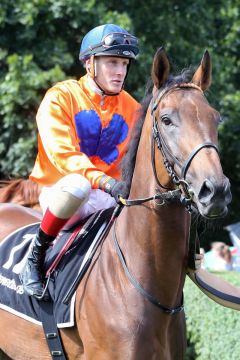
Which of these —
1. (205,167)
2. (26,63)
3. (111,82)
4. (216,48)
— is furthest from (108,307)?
(216,48)

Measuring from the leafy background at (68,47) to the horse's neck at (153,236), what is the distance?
6.53 m

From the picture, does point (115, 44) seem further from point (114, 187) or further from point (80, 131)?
point (114, 187)

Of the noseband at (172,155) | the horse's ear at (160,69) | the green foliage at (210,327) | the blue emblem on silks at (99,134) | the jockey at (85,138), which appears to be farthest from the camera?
the green foliage at (210,327)

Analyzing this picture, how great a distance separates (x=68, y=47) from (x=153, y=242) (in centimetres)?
908

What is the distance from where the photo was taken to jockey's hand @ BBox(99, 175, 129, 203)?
467 centimetres

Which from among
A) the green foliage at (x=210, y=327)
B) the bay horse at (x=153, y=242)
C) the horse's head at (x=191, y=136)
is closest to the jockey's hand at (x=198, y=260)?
the bay horse at (x=153, y=242)

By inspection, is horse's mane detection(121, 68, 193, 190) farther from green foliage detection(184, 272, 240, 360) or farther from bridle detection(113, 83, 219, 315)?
green foliage detection(184, 272, 240, 360)

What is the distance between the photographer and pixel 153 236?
4.44 m

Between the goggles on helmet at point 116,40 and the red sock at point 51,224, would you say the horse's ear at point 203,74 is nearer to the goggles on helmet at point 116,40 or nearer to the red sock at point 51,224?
the goggles on helmet at point 116,40

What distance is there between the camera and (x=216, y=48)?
15438 mm

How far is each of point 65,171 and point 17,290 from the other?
0.86 m

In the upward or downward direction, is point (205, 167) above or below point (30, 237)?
above

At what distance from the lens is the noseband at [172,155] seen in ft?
13.2

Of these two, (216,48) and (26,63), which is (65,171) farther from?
(216,48)
